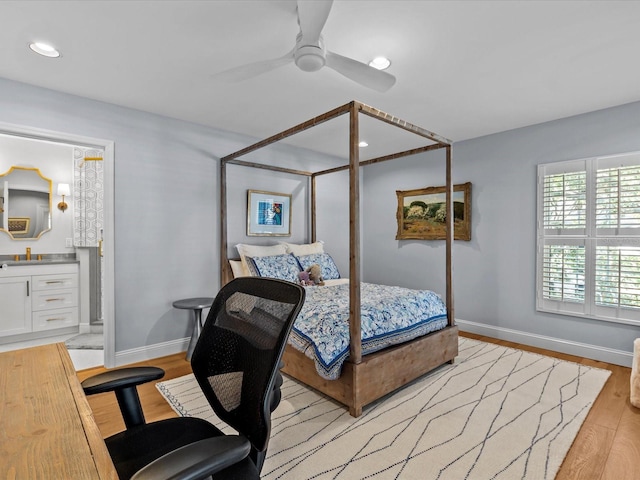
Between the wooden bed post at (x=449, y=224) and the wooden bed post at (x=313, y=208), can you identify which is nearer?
the wooden bed post at (x=449, y=224)

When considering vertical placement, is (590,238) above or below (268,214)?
below

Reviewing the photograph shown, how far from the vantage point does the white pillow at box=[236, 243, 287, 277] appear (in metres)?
3.77

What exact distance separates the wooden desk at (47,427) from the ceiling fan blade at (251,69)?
176cm

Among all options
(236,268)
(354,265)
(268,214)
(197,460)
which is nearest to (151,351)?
(236,268)

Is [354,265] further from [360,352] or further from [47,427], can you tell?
[47,427]

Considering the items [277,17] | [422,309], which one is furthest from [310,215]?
[277,17]

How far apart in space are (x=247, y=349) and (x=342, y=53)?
2073 mm

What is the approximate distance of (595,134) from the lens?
337cm

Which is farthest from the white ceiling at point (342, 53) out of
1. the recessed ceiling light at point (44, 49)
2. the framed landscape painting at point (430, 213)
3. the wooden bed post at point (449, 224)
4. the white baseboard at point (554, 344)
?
the white baseboard at point (554, 344)

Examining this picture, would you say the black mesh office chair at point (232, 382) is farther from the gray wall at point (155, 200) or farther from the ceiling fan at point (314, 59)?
the gray wall at point (155, 200)

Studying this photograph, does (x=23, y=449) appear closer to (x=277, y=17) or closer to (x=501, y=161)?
(x=277, y=17)

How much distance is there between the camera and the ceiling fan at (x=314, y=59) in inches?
63.4

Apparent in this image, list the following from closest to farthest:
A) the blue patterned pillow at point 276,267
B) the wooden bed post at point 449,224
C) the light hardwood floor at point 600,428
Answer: the light hardwood floor at point 600,428 → the wooden bed post at point 449,224 → the blue patterned pillow at point 276,267

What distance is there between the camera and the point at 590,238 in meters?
3.39
